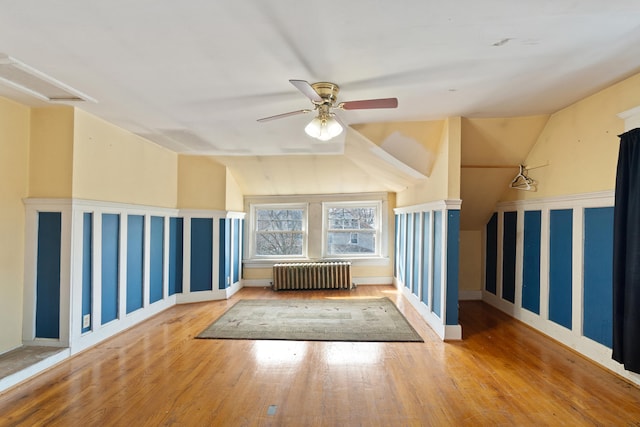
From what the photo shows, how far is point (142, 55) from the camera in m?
2.15

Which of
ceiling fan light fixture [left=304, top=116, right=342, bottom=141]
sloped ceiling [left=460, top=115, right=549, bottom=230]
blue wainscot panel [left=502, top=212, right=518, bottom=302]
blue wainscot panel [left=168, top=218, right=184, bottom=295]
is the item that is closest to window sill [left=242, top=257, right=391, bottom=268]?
blue wainscot panel [left=168, top=218, right=184, bottom=295]

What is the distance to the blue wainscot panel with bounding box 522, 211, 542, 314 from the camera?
Result: 12.7ft

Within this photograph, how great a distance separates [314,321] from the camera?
4207 mm

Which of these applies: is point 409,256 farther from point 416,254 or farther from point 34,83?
point 34,83

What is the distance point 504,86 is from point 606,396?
2567mm

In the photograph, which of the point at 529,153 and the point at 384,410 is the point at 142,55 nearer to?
the point at 384,410

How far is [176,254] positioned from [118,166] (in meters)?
1.78

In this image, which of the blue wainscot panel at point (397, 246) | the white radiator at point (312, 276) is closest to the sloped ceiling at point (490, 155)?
the blue wainscot panel at point (397, 246)

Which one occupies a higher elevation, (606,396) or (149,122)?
(149,122)

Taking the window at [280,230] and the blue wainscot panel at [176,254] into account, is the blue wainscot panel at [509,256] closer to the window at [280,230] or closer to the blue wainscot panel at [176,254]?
the window at [280,230]

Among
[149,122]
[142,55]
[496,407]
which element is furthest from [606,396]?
[149,122]

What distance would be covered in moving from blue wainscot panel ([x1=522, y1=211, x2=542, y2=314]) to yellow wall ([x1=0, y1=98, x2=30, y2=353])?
5583 mm

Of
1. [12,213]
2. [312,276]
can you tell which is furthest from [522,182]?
[12,213]

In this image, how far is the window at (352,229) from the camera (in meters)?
6.66
